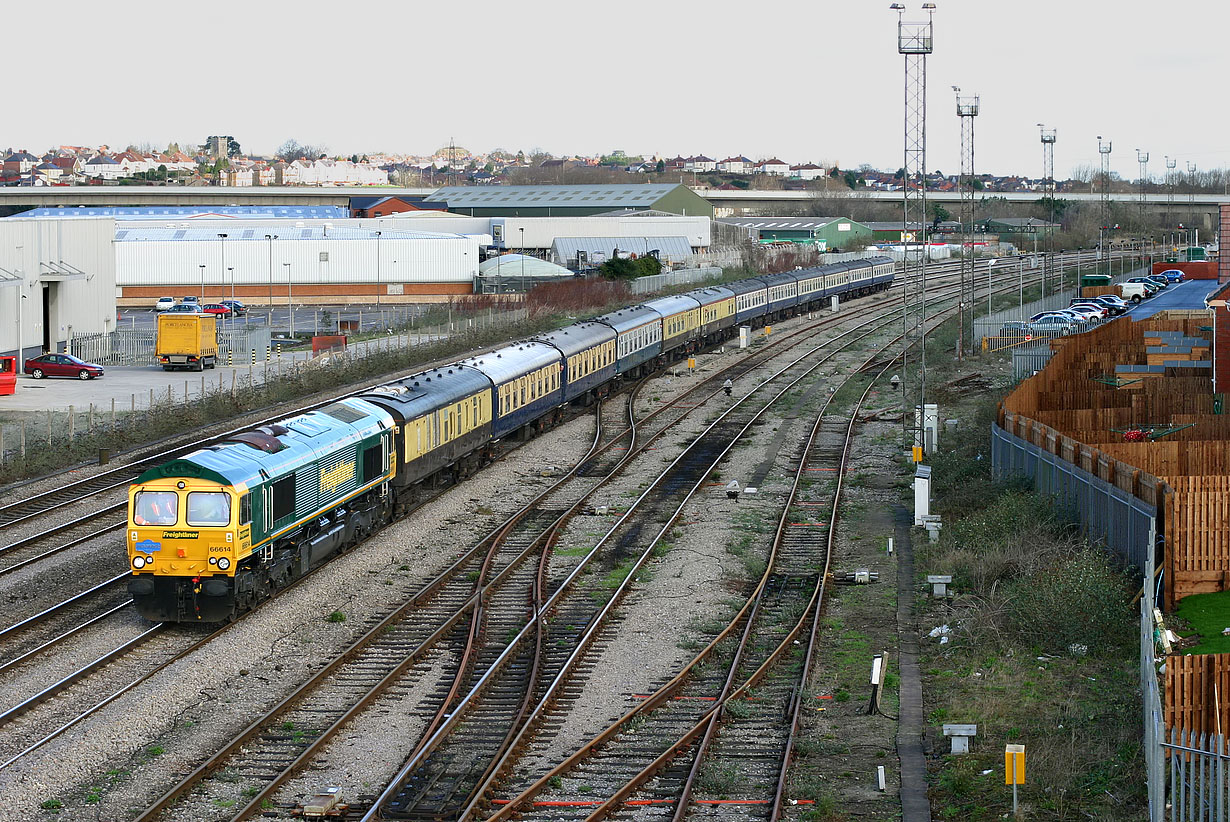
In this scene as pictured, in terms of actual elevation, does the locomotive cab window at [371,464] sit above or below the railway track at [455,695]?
above

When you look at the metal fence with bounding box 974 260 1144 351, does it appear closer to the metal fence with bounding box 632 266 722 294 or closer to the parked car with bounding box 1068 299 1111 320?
the parked car with bounding box 1068 299 1111 320

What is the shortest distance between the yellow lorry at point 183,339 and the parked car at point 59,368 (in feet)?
9.98

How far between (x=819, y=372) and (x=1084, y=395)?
21.4 m

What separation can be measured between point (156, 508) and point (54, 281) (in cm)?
4339

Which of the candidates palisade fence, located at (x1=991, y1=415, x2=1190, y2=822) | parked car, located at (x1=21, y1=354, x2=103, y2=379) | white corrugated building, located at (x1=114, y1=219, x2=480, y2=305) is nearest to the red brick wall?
white corrugated building, located at (x1=114, y1=219, x2=480, y2=305)

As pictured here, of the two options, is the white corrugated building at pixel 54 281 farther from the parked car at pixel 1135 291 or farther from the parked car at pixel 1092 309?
the parked car at pixel 1135 291

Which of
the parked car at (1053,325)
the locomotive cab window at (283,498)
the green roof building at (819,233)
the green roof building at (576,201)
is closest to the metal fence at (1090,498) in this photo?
the locomotive cab window at (283,498)

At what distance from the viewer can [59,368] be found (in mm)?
53844

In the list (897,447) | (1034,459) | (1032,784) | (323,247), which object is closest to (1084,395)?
(897,447)

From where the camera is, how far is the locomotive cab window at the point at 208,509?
20375mm

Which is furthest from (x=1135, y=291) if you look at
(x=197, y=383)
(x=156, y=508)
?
(x=156, y=508)

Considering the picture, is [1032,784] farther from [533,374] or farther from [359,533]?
[533,374]

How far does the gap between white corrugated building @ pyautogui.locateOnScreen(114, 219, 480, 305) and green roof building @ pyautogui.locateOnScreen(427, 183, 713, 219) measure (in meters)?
36.6

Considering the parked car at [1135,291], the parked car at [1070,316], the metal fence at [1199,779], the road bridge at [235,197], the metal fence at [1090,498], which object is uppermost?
the road bridge at [235,197]
